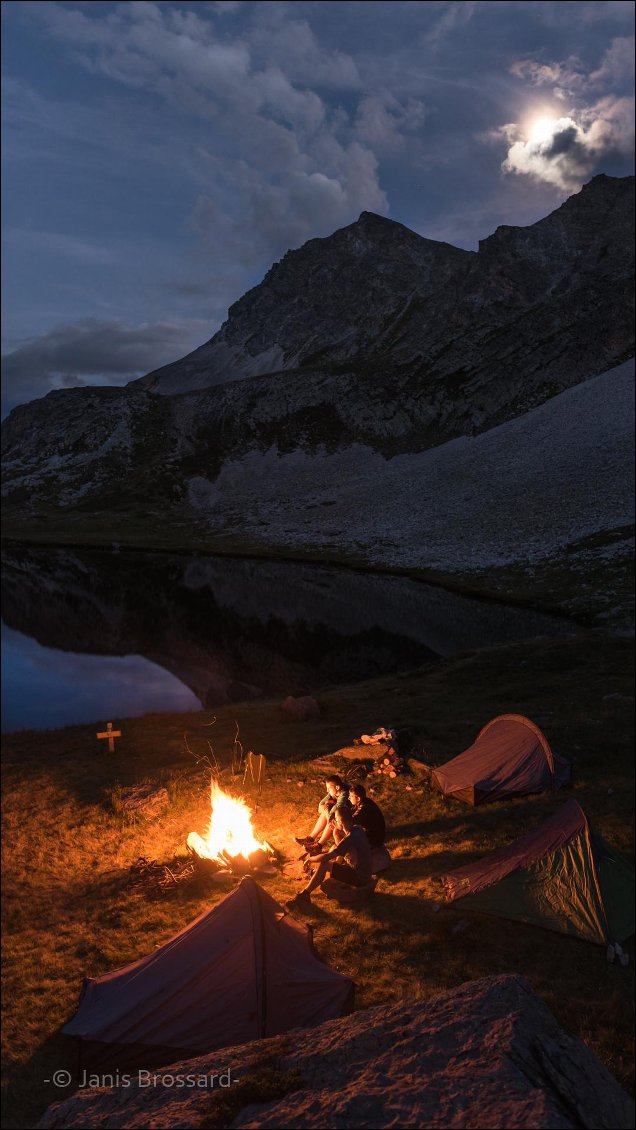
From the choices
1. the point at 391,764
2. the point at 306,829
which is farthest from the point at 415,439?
the point at 306,829

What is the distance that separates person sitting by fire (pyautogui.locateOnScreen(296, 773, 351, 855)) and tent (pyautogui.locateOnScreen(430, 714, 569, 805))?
4.76 metres

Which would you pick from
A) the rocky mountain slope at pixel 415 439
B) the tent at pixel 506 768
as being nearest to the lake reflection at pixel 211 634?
the rocky mountain slope at pixel 415 439

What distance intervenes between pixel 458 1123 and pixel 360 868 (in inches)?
364

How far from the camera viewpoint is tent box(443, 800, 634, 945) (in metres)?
11.1

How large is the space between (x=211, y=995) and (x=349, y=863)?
4.12 metres

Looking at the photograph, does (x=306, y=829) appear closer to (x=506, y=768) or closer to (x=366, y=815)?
(x=366, y=815)

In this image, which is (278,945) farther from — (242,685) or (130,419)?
(130,419)

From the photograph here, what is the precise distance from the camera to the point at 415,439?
134250mm

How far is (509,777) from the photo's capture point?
665 inches

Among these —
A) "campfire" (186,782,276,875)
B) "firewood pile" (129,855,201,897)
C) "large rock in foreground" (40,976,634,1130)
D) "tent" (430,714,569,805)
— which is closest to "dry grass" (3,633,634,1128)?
"firewood pile" (129,855,201,897)

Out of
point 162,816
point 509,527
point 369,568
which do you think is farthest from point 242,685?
→ point 509,527

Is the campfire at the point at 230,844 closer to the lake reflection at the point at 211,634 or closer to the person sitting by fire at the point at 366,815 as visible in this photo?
the person sitting by fire at the point at 366,815

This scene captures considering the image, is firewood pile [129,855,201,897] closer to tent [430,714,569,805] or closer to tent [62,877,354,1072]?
→ tent [62,877,354,1072]

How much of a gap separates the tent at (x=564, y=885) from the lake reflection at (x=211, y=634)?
75.9 feet
